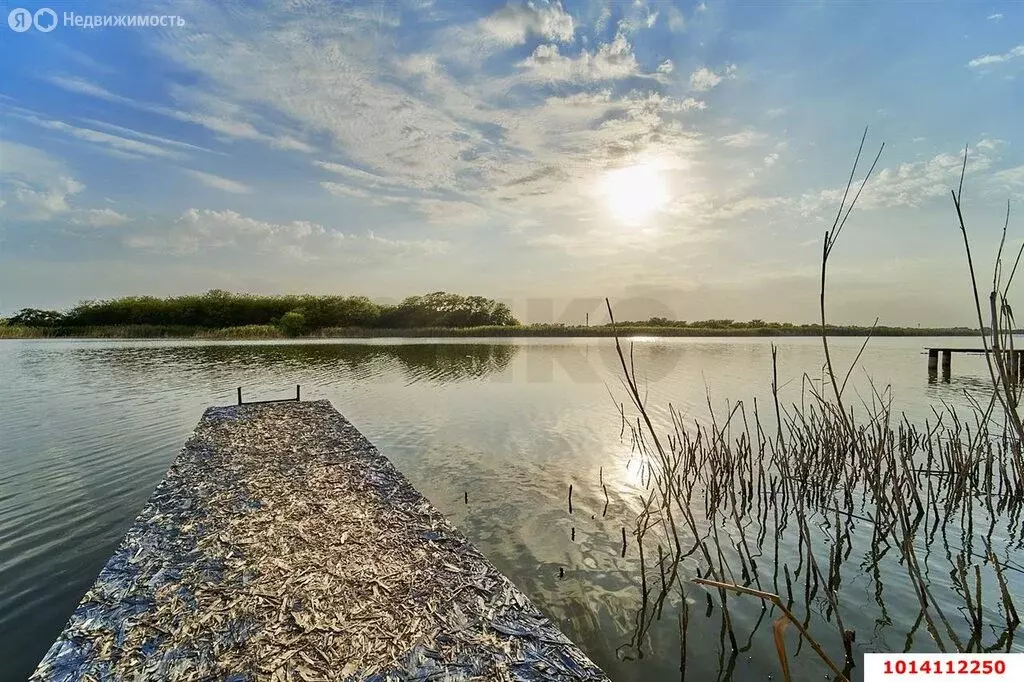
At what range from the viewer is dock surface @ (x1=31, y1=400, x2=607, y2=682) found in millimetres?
2820

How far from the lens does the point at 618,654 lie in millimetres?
4031

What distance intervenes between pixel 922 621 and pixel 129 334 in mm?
78030

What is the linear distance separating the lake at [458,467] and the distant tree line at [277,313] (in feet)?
170

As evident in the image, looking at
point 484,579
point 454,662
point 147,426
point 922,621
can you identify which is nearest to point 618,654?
point 484,579

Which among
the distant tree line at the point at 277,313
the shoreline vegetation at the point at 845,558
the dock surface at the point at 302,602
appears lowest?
the shoreline vegetation at the point at 845,558

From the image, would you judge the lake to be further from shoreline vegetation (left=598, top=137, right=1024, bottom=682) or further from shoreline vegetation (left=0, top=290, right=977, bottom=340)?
shoreline vegetation (left=0, top=290, right=977, bottom=340)

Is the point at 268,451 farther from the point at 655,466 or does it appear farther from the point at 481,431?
the point at 655,466

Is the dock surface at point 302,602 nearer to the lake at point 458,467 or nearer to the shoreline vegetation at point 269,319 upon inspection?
the lake at point 458,467

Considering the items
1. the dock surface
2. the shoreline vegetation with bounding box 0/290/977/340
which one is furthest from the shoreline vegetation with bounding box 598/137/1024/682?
the shoreline vegetation with bounding box 0/290/977/340

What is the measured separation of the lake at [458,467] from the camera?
14.4ft

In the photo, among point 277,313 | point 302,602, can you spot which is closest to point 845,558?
point 302,602

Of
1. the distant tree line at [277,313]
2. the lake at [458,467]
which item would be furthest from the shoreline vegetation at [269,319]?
the lake at [458,467]

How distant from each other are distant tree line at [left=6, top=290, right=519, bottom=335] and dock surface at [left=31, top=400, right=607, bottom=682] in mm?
65904

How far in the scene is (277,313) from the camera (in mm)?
76500
